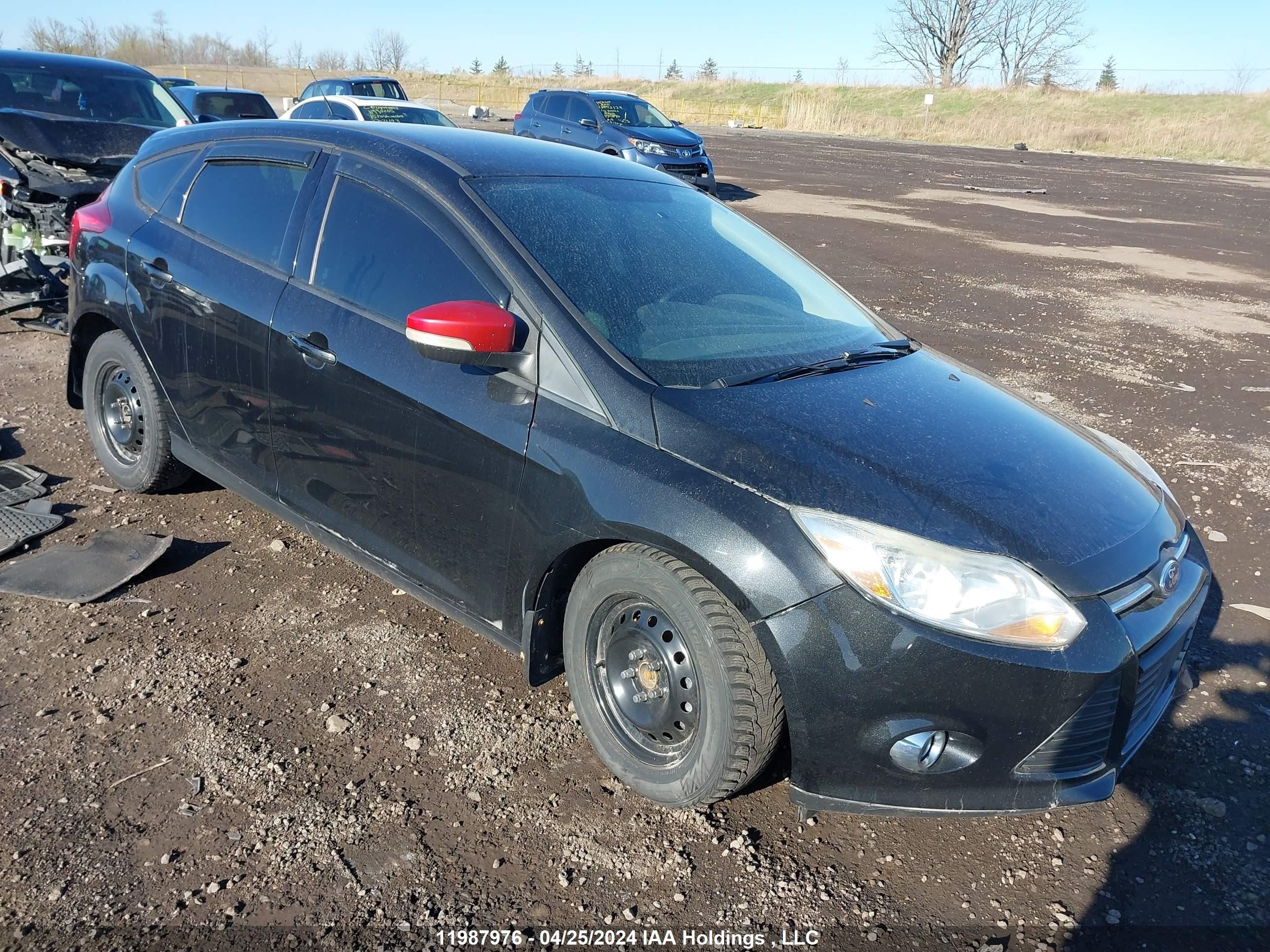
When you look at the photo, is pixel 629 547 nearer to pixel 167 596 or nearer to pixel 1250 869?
pixel 1250 869

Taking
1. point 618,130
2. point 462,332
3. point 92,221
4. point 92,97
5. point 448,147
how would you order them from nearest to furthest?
point 462,332 → point 448,147 → point 92,221 → point 92,97 → point 618,130

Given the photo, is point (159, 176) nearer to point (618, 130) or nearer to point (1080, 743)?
point (1080, 743)

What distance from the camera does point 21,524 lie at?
4141mm

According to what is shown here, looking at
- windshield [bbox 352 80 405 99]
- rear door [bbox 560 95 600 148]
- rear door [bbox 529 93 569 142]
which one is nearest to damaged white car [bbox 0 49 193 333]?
rear door [bbox 560 95 600 148]

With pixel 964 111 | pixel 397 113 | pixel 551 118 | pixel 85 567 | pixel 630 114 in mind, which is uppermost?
pixel 964 111

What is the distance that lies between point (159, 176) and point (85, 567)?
69.3 inches

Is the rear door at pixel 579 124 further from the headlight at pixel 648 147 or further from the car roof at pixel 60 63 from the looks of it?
the car roof at pixel 60 63

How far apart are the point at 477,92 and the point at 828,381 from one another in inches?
2632

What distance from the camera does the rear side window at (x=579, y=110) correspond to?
19016 mm

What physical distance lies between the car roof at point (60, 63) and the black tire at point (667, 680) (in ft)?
26.5

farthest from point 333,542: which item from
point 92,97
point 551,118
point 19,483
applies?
point 551,118

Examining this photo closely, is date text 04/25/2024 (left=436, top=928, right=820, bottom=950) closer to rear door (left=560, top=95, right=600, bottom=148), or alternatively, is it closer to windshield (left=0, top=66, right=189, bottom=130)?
windshield (left=0, top=66, right=189, bottom=130)

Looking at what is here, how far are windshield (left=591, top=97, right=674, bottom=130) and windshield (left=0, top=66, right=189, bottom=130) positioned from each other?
36.4ft

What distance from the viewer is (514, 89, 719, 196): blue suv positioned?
1759 centimetres
